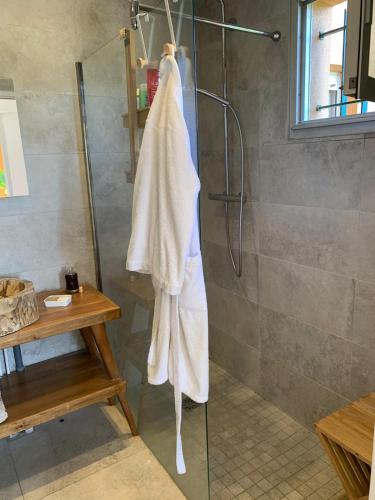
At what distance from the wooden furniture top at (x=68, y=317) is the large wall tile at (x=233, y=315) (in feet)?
2.73

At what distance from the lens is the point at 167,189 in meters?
1.26

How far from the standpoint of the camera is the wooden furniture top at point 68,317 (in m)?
1.59

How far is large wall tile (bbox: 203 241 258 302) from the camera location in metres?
2.21

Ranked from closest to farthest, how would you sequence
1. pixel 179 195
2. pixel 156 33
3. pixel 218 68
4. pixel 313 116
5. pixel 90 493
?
pixel 179 195 → pixel 156 33 → pixel 90 493 → pixel 313 116 → pixel 218 68

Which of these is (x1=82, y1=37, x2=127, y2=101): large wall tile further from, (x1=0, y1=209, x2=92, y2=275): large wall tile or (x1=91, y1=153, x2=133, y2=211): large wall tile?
(x1=0, y1=209, x2=92, y2=275): large wall tile

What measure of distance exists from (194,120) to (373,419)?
1243 mm

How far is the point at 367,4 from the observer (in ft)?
3.03

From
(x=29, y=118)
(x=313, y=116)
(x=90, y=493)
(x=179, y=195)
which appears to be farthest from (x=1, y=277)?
(x=313, y=116)

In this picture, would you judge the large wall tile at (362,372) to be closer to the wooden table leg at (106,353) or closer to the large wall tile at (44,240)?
the wooden table leg at (106,353)

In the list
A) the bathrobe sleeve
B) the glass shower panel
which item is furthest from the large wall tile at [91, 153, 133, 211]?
the bathrobe sleeve

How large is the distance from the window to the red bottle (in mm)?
733

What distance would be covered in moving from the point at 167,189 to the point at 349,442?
1.05 m

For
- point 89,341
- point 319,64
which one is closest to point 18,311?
point 89,341

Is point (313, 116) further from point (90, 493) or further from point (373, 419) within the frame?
point (90, 493)
